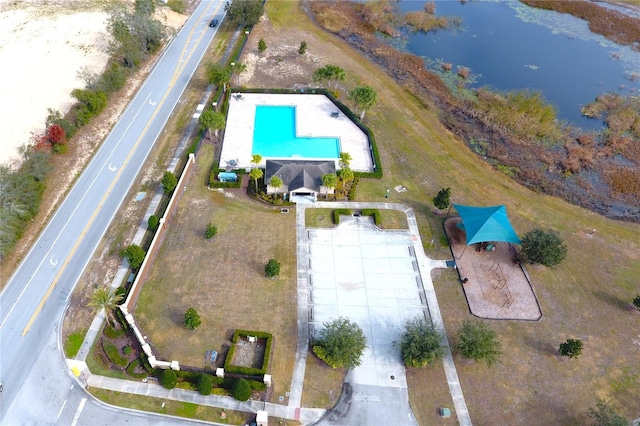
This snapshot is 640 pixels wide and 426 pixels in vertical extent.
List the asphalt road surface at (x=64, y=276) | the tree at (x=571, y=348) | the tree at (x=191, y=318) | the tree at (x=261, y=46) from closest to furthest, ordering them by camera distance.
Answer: the asphalt road surface at (x=64, y=276) < the tree at (x=571, y=348) < the tree at (x=191, y=318) < the tree at (x=261, y=46)

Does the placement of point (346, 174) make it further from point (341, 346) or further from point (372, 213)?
point (341, 346)

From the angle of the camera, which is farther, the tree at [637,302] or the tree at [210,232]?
the tree at [210,232]

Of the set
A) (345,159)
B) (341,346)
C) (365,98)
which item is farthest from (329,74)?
(341,346)

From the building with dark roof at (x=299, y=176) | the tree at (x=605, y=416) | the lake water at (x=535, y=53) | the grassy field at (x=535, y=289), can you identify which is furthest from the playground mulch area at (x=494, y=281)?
the lake water at (x=535, y=53)

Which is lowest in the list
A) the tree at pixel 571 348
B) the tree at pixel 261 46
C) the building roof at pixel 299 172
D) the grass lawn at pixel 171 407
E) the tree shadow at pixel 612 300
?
the grass lawn at pixel 171 407

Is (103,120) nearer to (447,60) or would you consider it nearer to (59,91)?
(59,91)

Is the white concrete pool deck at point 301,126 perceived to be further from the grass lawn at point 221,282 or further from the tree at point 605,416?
the tree at point 605,416
